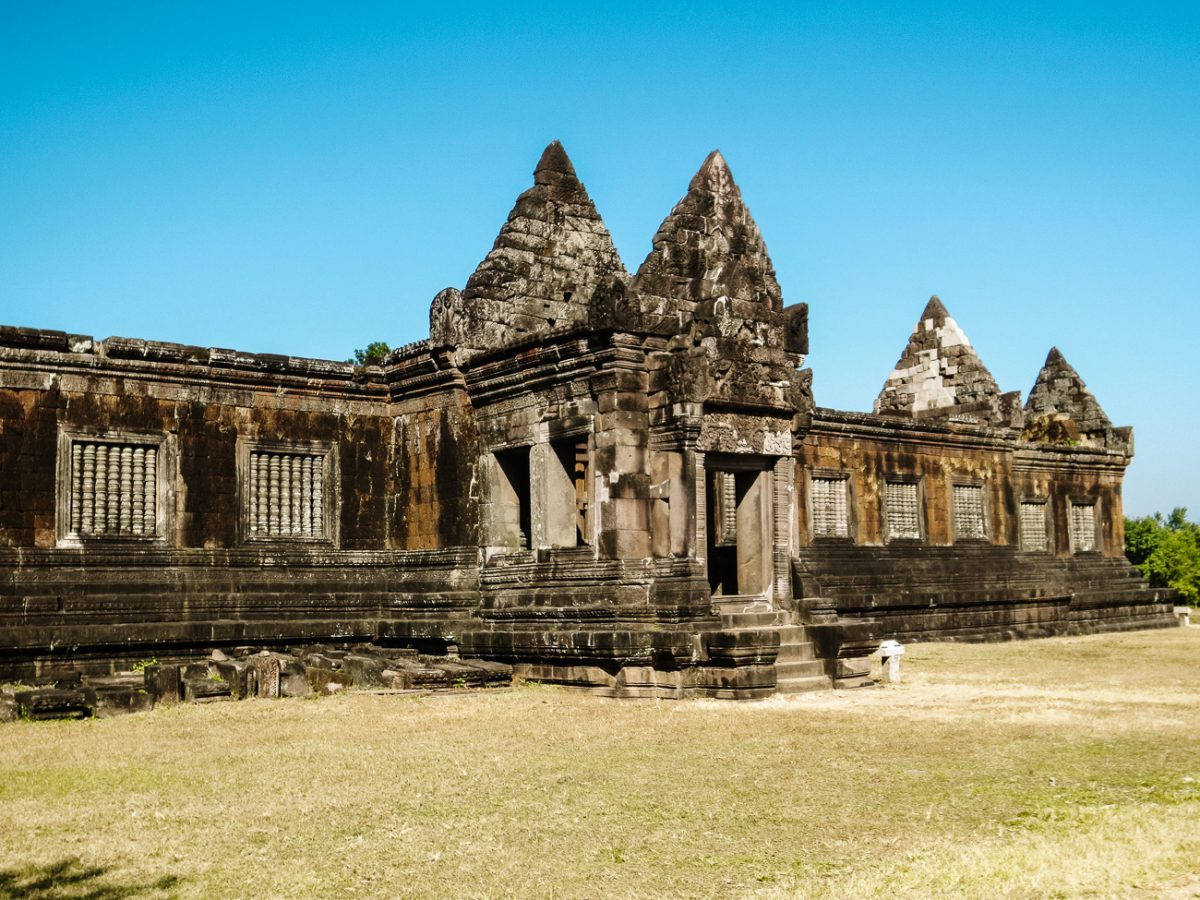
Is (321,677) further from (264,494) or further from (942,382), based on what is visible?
(942,382)

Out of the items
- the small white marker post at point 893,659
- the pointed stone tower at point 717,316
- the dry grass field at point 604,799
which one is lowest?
the dry grass field at point 604,799

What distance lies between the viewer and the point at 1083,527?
98.6ft

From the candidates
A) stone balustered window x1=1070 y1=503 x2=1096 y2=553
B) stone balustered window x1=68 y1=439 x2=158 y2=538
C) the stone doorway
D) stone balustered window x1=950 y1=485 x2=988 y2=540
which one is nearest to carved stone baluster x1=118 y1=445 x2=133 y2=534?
stone balustered window x1=68 y1=439 x2=158 y2=538

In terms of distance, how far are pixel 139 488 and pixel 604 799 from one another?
31.2ft

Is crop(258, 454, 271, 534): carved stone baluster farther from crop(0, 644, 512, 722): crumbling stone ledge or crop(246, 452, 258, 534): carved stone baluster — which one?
crop(0, 644, 512, 722): crumbling stone ledge

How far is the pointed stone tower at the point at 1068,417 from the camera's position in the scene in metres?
31.2

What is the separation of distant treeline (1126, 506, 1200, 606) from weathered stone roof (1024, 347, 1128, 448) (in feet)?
30.6

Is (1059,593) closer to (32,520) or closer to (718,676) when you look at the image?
(718,676)

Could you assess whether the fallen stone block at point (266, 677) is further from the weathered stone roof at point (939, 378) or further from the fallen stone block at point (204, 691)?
the weathered stone roof at point (939, 378)

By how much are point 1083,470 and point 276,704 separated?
72.4 feet

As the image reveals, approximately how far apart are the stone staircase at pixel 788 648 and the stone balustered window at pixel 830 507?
364 inches

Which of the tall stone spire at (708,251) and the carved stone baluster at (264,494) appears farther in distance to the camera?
the carved stone baluster at (264,494)

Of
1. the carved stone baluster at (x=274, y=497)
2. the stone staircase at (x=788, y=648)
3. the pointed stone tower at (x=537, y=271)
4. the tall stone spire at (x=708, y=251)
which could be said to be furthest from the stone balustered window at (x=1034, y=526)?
the carved stone baluster at (x=274, y=497)

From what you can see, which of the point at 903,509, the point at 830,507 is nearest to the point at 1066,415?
the point at 903,509
